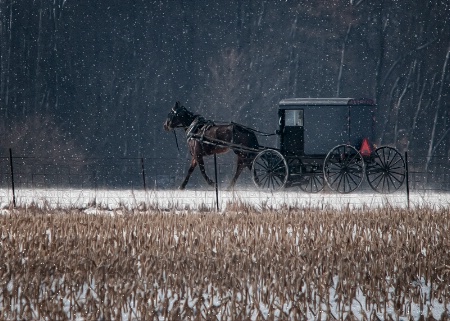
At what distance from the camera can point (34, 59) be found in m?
25.8

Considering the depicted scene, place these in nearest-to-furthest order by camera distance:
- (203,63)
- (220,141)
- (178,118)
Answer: (220,141), (178,118), (203,63)

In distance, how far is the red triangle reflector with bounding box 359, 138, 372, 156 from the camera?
14.1m

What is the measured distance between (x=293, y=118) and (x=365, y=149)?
159cm

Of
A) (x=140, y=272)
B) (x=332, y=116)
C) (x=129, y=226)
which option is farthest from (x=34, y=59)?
(x=140, y=272)

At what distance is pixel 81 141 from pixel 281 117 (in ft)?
38.0

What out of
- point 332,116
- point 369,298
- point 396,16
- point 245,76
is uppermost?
point 396,16

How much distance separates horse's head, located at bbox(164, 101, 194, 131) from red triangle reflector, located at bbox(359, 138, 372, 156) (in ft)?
12.7

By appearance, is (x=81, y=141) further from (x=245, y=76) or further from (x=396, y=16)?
(x=396, y=16)

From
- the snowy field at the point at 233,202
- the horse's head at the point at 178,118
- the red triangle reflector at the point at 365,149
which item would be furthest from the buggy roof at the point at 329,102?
the horse's head at the point at 178,118

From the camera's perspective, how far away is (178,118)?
16062 millimetres

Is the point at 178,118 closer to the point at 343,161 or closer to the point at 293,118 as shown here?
the point at 293,118

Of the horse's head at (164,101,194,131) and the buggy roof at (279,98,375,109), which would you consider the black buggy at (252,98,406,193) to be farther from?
the horse's head at (164,101,194,131)

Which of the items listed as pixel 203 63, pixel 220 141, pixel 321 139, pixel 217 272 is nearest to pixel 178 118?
pixel 220 141

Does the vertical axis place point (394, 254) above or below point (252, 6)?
below
